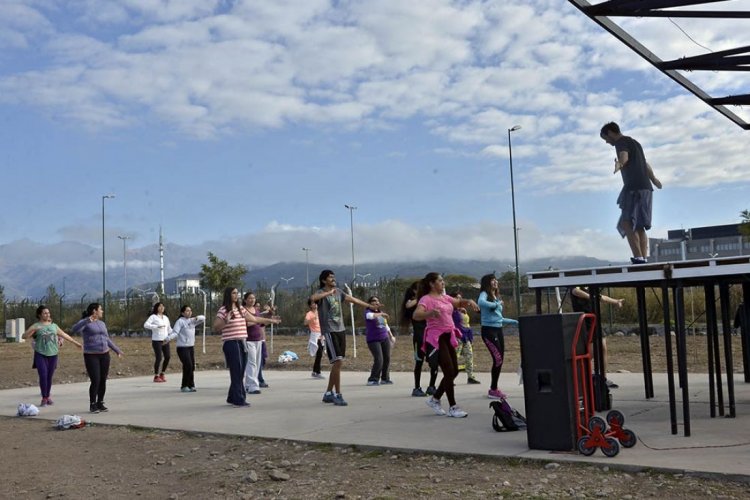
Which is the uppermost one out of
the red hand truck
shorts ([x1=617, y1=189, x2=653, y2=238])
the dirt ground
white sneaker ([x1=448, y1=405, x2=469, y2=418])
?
shorts ([x1=617, y1=189, x2=653, y2=238])

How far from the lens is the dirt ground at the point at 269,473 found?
626cm

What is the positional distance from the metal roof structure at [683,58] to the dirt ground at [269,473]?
4.26m

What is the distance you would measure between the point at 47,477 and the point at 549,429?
15.0ft

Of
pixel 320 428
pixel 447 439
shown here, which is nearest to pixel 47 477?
pixel 320 428

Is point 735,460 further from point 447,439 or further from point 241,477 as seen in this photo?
point 241,477

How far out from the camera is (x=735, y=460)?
22.0ft

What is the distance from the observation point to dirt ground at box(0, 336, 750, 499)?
6.26 meters

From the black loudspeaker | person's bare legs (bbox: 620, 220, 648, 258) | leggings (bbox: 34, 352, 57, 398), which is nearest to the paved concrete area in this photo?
the black loudspeaker

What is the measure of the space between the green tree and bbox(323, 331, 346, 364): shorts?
160 ft

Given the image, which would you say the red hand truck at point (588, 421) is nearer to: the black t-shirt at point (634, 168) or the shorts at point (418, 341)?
the black t-shirt at point (634, 168)

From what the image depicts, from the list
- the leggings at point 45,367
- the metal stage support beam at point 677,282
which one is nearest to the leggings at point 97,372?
the leggings at point 45,367

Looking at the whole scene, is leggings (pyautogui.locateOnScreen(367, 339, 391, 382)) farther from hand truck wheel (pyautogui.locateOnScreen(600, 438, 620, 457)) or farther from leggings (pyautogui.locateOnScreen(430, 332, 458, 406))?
hand truck wheel (pyautogui.locateOnScreen(600, 438, 620, 457))

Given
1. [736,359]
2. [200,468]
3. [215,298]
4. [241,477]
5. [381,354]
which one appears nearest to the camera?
[241,477]

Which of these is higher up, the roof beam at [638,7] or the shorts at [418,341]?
the roof beam at [638,7]
